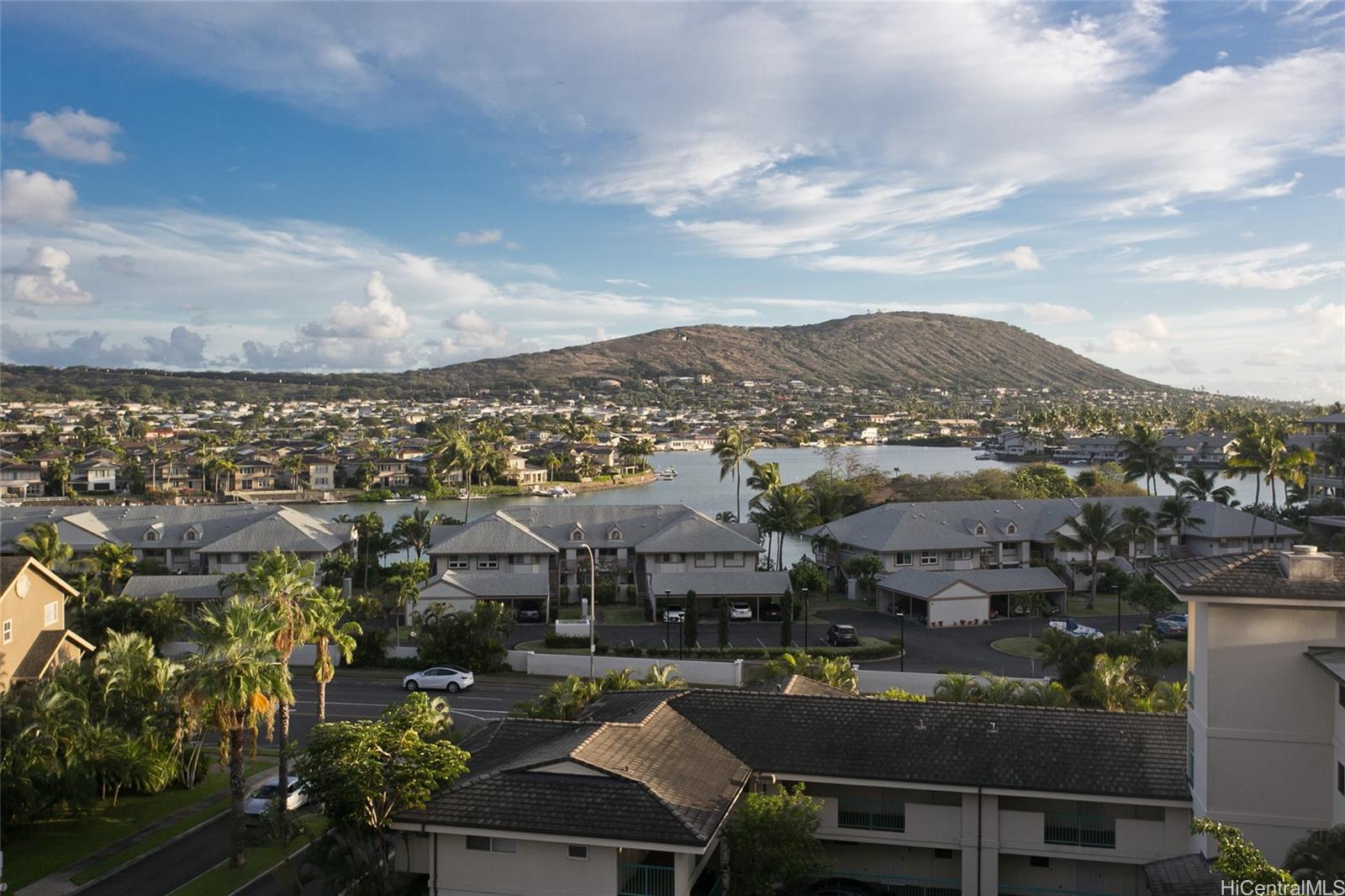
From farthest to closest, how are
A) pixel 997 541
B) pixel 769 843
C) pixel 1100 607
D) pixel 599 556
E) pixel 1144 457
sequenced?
pixel 1144 457, pixel 997 541, pixel 599 556, pixel 1100 607, pixel 769 843

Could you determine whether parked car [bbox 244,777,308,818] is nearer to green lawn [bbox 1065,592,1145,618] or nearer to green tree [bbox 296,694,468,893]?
green tree [bbox 296,694,468,893]

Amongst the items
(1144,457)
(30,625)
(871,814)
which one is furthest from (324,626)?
(1144,457)

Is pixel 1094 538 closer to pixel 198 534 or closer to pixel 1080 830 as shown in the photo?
pixel 1080 830

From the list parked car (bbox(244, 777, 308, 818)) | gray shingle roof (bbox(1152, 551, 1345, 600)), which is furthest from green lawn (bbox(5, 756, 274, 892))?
gray shingle roof (bbox(1152, 551, 1345, 600))

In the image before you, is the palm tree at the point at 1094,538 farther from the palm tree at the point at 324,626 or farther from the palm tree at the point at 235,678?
the palm tree at the point at 235,678

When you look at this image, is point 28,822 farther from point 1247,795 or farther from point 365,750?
point 1247,795

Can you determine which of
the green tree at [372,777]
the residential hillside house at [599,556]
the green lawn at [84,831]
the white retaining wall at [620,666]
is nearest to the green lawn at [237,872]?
the green lawn at [84,831]
